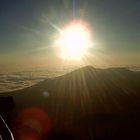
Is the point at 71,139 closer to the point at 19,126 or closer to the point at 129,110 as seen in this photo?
the point at 19,126

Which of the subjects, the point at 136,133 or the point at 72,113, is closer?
the point at 136,133

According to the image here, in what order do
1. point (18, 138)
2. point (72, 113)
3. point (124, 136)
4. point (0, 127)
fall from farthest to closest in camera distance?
point (72, 113) < point (124, 136) < point (18, 138) < point (0, 127)

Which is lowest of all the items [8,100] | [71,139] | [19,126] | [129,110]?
[129,110]

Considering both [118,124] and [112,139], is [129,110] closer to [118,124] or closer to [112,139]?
[118,124]

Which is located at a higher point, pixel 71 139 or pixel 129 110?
pixel 71 139

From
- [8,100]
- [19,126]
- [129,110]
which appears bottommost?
[129,110]

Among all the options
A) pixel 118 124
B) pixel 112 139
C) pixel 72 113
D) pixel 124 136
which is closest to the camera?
pixel 112 139

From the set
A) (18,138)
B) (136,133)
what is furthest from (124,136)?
(18,138)

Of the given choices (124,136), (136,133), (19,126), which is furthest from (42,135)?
(136,133)

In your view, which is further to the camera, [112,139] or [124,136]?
[124,136]
